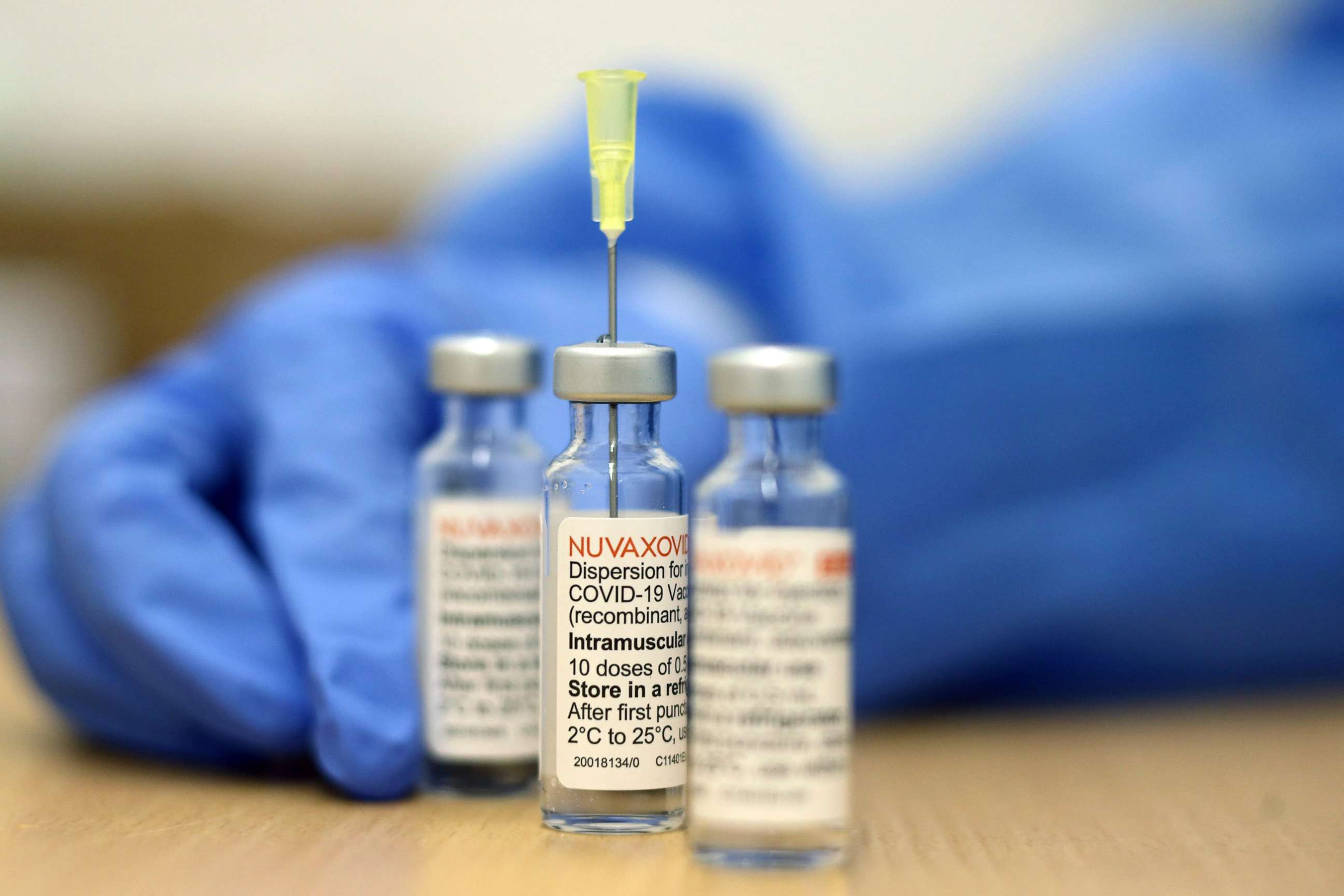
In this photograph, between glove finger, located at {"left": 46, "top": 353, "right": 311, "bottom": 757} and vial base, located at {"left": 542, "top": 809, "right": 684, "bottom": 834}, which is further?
glove finger, located at {"left": 46, "top": 353, "right": 311, "bottom": 757}

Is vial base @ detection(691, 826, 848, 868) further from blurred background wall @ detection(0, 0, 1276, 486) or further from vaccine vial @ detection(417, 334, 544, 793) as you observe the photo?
→ blurred background wall @ detection(0, 0, 1276, 486)

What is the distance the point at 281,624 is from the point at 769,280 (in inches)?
15.5

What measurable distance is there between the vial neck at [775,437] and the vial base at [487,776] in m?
0.20

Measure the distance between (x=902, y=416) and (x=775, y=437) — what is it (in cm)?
35

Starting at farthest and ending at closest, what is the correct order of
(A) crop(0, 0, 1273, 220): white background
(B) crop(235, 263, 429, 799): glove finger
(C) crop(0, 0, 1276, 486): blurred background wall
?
(A) crop(0, 0, 1273, 220): white background
(C) crop(0, 0, 1276, 486): blurred background wall
(B) crop(235, 263, 429, 799): glove finger

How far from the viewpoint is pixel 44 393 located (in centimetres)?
229

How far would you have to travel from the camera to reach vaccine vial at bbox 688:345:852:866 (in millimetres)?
471

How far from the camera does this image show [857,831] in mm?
566

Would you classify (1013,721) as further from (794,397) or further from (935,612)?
(794,397)

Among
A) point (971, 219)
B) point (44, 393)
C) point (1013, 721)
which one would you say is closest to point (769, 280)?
point (971, 219)

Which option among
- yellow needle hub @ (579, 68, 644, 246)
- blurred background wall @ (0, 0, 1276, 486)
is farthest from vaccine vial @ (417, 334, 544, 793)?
blurred background wall @ (0, 0, 1276, 486)

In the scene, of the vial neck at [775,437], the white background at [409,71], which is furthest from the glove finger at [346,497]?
the white background at [409,71]

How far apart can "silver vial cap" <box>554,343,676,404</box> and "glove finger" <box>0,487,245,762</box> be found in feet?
0.97

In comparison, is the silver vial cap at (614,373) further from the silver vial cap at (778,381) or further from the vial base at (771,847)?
the vial base at (771,847)
